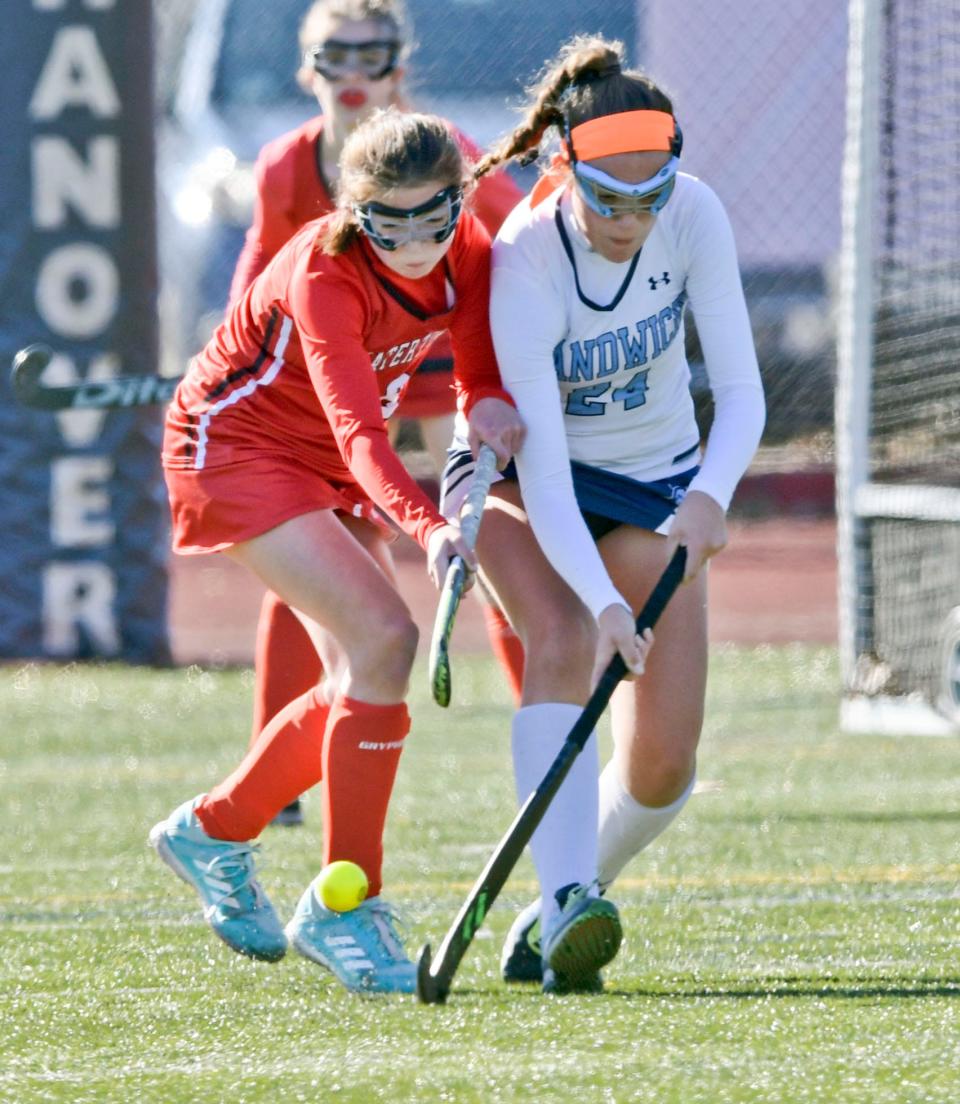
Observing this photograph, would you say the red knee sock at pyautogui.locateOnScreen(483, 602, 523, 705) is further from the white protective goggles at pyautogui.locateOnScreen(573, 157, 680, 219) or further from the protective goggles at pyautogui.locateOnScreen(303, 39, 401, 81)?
the protective goggles at pyautogui.locateOnScreen(303, 39, 401, 81)

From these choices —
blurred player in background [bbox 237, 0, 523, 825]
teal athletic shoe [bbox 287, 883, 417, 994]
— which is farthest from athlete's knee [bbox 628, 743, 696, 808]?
blurred player in background [bbox 237, 0, 523, 825]

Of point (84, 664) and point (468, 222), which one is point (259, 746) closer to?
point (468, 222)

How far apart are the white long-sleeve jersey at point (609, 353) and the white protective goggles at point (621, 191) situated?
0.14m

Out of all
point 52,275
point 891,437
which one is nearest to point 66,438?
point 52,275

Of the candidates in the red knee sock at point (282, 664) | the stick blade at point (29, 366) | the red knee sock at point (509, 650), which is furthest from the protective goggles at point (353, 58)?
the red knee sock at point (509, 650)

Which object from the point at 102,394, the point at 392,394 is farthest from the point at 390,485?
the point at 102,394

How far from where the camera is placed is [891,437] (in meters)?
7.45

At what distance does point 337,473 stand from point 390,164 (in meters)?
0.66

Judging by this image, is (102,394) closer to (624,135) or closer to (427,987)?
(624,135)

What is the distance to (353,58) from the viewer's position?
203 inches

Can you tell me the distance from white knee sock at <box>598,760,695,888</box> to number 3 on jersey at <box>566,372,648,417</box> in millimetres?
612

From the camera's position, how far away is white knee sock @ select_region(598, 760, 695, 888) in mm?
3828

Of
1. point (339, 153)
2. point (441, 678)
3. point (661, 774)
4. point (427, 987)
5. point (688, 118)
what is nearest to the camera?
point (441, 678)

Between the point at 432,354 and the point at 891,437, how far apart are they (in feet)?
8.45
